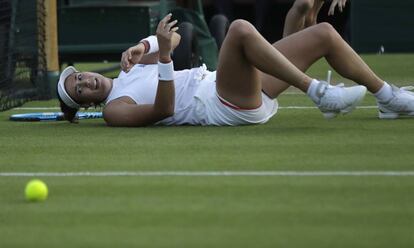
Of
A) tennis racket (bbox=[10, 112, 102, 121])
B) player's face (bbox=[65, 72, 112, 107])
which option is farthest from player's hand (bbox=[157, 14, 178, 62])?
tennis racket (bbox=[10, 112, 102, 121])

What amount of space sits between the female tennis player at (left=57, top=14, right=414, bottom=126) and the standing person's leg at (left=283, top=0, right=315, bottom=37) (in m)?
1.55

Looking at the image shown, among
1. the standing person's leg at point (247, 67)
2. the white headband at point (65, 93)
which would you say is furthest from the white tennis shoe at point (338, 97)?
the white headband at point (65, 93)

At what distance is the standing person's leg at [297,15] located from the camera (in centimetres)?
976

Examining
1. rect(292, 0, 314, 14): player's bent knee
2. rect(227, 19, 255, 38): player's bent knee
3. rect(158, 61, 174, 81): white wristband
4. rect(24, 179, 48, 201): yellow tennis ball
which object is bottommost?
rect(24, 179, 48, 201): yellow tennis ball

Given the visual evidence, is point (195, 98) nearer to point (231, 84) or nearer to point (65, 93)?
point (231, 84)

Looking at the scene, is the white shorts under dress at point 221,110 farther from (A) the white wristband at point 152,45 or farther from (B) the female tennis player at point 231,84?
(A) the white wristband at point 152,45

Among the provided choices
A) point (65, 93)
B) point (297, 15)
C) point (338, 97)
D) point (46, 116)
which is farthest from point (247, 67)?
point (46, 116)

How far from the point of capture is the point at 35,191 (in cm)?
582

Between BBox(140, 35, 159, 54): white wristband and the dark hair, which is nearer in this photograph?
BBox(140, 35, 159, 54): white wristband

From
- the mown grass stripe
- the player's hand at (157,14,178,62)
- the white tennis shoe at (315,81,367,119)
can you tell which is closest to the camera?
the mown grass stripe

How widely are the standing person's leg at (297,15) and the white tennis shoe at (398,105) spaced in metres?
1.57

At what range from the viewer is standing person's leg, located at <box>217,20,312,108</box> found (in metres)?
7.64

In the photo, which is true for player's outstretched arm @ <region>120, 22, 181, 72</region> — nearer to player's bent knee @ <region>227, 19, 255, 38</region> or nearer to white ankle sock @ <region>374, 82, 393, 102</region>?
player's bent knee @ <region>227, 19, 255, 38</region>

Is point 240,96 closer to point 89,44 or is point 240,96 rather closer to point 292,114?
point 292,114
